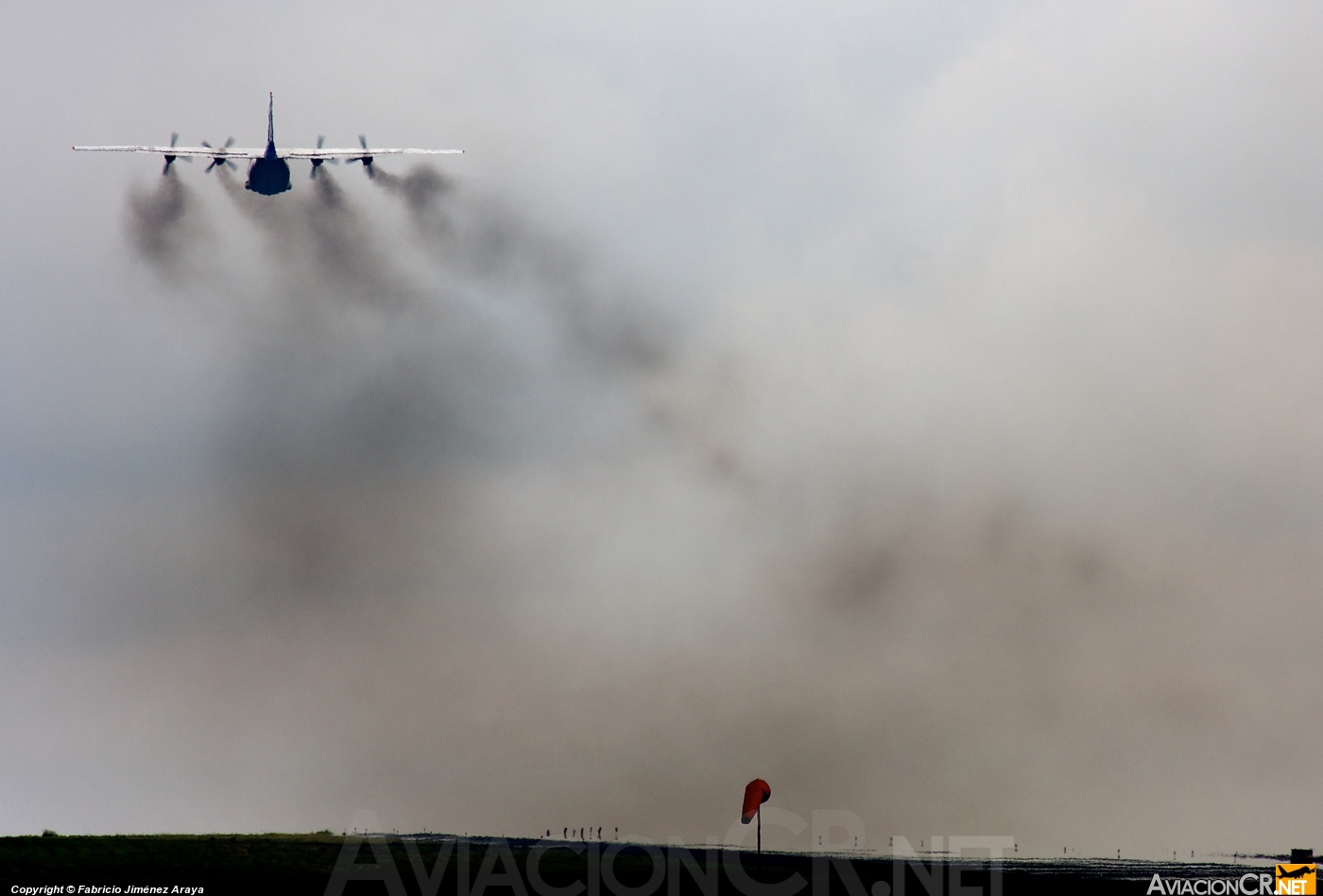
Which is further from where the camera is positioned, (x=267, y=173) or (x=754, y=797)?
(x=267, y=173)

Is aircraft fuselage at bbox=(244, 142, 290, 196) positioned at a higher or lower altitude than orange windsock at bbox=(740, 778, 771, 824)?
higher

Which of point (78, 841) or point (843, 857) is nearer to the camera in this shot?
point (78, 841)

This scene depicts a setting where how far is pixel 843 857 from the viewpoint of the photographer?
5935 inches

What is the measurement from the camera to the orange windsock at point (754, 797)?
11781cm

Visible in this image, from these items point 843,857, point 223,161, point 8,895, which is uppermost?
point 223,161

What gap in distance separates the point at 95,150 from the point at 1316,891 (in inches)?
5215

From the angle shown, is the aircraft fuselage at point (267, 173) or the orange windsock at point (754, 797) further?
the aircraft fuselage at point (267, 173)

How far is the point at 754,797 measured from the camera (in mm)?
119250

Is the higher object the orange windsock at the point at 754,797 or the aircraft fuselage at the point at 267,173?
the aircraft fuselage at the point at 267,173

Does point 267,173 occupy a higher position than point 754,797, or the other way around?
point 267,173

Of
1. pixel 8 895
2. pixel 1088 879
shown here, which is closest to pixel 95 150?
pixel 8 895

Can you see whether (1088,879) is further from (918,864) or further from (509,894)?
(509,894)

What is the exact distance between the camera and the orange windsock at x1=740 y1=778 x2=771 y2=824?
118 metres

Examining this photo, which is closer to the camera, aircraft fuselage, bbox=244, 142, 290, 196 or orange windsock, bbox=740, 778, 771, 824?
orange windsock, bbox=740, 778, 771, 824
